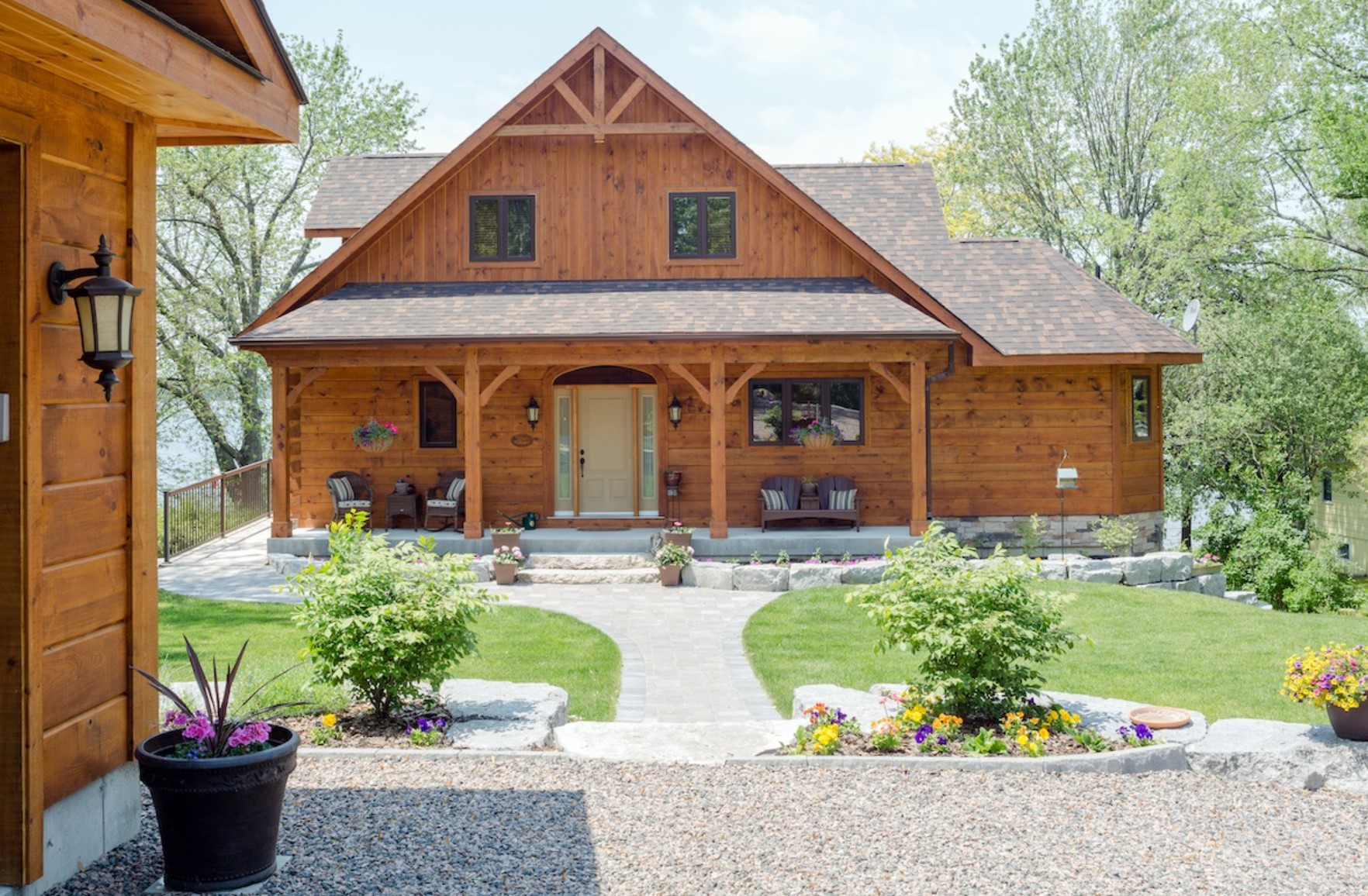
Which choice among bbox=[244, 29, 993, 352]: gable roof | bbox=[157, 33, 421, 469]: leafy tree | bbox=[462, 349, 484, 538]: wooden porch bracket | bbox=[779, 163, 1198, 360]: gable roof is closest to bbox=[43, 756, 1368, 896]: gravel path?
bbox=[462, 349, 484, 538]: wooden porch bracket

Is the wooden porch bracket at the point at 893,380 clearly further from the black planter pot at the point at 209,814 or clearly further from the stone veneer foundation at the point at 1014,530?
the black planter pot at the point at 209,814

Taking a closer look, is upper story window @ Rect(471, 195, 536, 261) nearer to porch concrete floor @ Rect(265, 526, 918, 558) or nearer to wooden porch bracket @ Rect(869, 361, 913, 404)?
porch concrete floor @ Rect(265, 526, 918, 558)

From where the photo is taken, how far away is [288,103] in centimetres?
599

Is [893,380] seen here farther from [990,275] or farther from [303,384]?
[303,384]

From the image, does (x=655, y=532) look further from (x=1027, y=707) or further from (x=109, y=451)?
(x=109, y=451)

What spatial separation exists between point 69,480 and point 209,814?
1524 mm

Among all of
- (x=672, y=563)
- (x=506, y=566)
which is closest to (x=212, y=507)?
(x=506, y=566)

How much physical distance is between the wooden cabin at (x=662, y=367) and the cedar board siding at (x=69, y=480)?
11741 mm

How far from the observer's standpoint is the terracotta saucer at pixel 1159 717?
287 inches

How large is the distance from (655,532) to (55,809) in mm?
12050

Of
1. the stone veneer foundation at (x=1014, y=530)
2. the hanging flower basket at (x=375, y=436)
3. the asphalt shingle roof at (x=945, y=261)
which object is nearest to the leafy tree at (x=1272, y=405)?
the asphalt shingle roof at (x=945, y=261)

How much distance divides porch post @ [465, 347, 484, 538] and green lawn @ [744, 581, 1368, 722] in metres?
4.74

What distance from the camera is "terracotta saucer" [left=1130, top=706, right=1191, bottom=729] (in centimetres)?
729

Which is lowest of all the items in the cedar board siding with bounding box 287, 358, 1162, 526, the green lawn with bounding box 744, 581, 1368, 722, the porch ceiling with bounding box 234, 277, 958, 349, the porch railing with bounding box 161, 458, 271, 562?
A: the green lawn with bounding box 744, 581, 1368, 722
